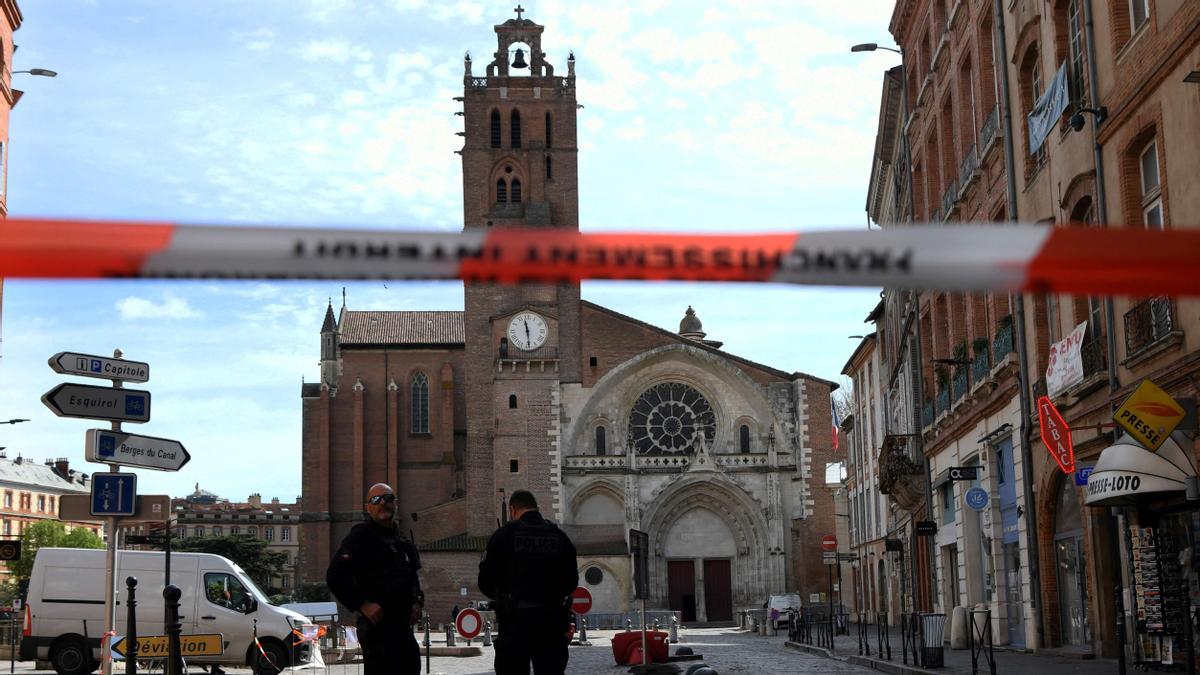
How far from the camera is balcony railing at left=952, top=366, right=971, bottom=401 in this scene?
2578 centimetres

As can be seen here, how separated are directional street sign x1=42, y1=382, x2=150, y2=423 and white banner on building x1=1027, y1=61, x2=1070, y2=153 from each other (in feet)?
38.6

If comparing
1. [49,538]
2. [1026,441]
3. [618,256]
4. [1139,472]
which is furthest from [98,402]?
[49,538]

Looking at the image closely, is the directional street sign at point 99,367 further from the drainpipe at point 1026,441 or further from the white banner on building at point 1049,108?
the drainpipe at point 1026,441

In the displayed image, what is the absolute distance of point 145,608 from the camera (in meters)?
22.7

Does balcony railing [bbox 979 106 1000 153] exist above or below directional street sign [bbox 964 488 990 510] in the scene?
above

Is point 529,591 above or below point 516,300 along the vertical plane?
below

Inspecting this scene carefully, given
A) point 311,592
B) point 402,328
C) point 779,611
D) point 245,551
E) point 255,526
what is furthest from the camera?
point 255,526

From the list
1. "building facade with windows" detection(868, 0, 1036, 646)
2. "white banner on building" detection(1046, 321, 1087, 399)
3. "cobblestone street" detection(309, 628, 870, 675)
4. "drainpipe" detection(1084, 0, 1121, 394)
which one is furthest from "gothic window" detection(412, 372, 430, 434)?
"drainpipe" detection(1084, 0, 1121, 394)

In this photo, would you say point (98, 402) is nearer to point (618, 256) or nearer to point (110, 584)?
point (110, 584)

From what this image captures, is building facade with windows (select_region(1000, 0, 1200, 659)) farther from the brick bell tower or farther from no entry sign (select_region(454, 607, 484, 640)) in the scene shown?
the brick bell tower

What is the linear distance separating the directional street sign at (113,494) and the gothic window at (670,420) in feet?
168

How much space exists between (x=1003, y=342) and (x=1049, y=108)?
468 cm

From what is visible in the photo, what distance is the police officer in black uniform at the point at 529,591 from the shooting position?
927 centimetres

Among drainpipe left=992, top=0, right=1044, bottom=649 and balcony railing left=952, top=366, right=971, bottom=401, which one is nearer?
drainpipe left=992, top=0, right=1044, bottom=649
